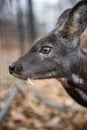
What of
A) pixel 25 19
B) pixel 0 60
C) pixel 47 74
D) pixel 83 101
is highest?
pixel 47 74

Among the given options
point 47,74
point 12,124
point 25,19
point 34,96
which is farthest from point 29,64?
point 25,19

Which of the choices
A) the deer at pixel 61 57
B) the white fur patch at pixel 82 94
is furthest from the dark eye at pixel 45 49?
the white fur patch at pixel 82 94

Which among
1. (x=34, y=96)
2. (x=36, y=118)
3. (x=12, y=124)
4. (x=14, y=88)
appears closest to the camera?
(x=12, y=124)

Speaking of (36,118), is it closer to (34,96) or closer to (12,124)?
(12,124)

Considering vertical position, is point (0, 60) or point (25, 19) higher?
point (0, 60)

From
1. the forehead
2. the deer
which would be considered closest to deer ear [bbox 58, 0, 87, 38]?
the deer

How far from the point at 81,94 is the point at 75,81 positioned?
0.73ft

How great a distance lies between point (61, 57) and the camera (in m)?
5.66

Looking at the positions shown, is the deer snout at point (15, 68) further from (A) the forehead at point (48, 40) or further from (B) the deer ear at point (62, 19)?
(B) the deer ear at point (62, 19)

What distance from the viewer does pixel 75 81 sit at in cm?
569

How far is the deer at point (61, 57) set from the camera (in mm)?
5633

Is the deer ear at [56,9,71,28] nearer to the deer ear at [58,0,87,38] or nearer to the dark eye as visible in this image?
the deer ear at [58,0,87,38]

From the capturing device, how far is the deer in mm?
5633

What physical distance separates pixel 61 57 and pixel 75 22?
15.1 inches
